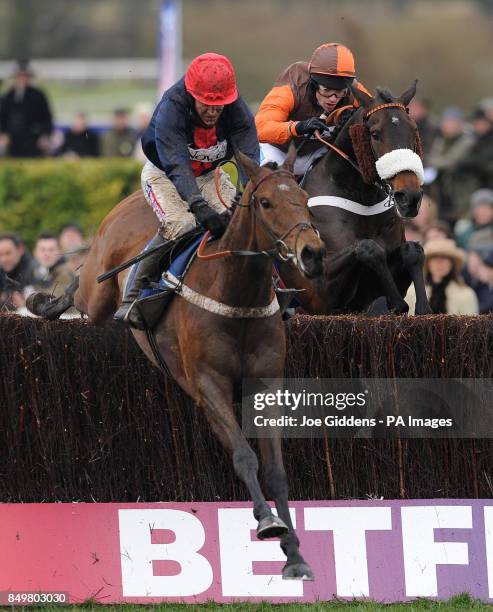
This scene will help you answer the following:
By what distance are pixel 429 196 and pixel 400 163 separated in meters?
8.23

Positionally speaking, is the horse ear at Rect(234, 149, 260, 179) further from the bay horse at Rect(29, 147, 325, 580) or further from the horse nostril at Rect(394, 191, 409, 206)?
the horse nostril at Rect(394, 191, 409, 206)

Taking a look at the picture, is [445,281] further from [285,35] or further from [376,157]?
[285,35]

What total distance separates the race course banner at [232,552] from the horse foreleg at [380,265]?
4.22 ft

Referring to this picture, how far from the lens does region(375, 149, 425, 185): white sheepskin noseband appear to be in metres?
7.50

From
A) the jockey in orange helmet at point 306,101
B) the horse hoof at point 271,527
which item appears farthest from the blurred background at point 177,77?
the horse hoof at point 271,527

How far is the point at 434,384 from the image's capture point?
290 inches

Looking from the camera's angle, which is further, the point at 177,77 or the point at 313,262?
the point at 177,77

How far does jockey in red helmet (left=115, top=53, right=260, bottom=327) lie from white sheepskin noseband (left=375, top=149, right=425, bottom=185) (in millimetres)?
784

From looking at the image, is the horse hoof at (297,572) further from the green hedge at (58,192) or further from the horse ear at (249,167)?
the green hedge at (58,192)

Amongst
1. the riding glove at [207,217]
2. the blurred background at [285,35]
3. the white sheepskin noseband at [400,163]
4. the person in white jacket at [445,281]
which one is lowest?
the person in white jacket at [445,281]

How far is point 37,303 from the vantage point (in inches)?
349

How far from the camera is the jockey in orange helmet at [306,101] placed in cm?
817

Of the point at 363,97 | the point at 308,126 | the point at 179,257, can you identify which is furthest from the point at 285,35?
the point at 179,257

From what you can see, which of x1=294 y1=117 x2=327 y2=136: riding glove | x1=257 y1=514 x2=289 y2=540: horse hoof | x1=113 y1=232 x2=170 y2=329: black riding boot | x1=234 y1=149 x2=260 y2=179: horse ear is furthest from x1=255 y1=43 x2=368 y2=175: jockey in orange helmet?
x1=257 y1=514 x2=289 y2=540: horse hoof
